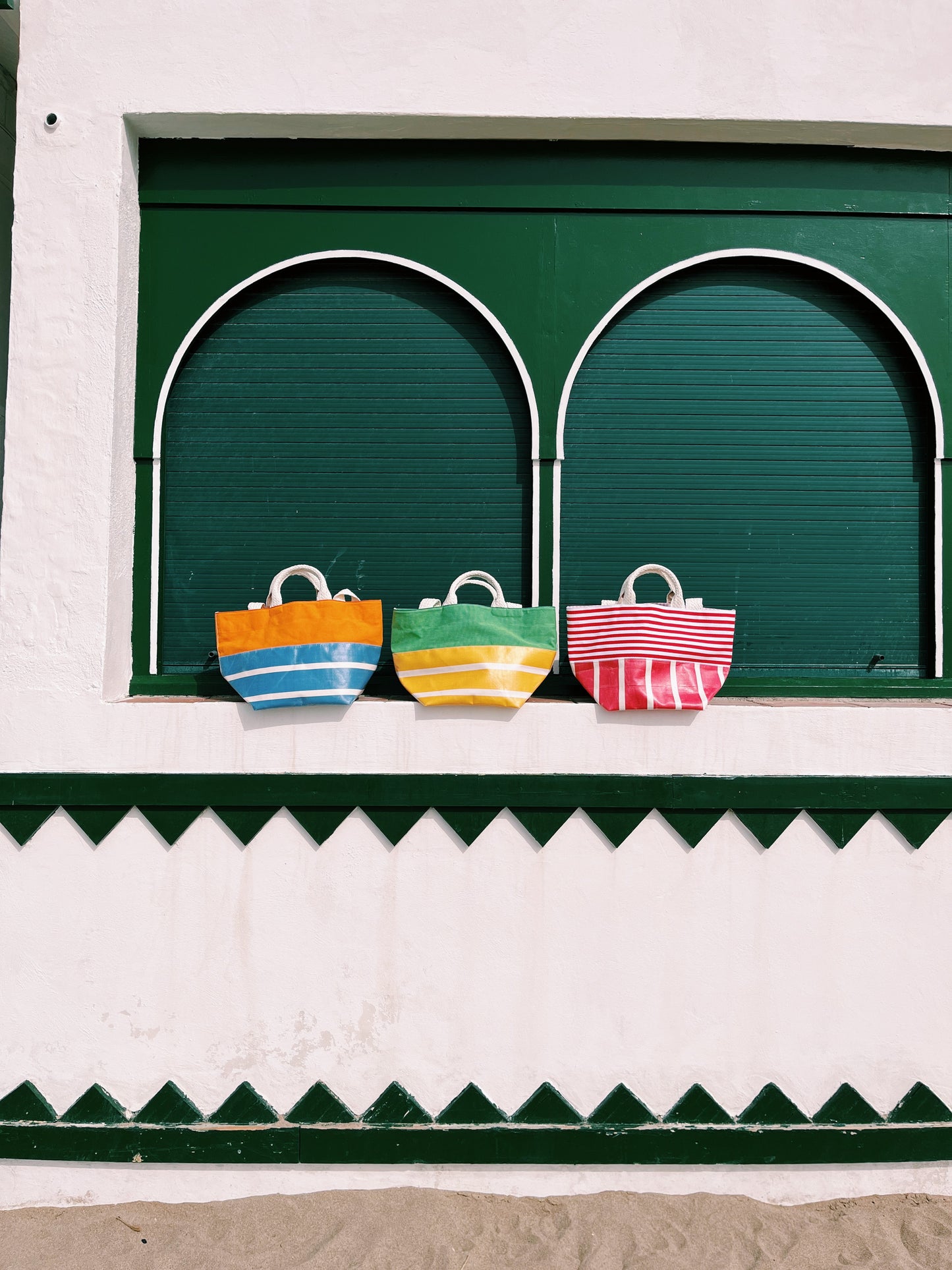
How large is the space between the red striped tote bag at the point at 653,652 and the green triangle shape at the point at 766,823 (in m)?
0.40

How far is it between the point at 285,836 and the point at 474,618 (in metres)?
0.98

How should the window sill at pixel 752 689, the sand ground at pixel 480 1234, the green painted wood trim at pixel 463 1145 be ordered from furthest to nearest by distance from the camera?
1. the window sill at pixel 752 689
2. the green painted wood trim at pixel 463 1145
3. the sand ground at pixel 480 1234

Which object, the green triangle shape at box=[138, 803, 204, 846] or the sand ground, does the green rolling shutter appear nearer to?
the green triangle shape at box=[138, 803, 204, 846]

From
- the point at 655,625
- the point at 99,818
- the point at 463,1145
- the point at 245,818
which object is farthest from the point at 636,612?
the point at 99,818

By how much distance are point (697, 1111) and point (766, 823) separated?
0.99 metres

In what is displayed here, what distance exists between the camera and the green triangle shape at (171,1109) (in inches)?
116

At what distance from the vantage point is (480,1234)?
9.08ft

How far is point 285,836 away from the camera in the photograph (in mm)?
2998

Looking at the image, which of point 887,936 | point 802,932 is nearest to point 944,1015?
point 887,936

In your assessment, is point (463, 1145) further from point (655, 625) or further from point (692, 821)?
point (655, 625)

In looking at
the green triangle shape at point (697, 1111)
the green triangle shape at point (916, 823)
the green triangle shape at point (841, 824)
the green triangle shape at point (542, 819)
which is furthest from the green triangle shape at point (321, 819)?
the green triangle shape at point (916, 823)

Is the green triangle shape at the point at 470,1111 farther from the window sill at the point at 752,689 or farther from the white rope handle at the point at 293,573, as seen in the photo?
the white rope handle at the point at 293,573

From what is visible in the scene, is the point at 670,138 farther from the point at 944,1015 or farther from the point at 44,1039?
the point at 44,1039

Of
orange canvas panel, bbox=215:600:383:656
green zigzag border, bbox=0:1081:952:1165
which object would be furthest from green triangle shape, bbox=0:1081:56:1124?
orange canvas panel, bbox=215:600:383:656
